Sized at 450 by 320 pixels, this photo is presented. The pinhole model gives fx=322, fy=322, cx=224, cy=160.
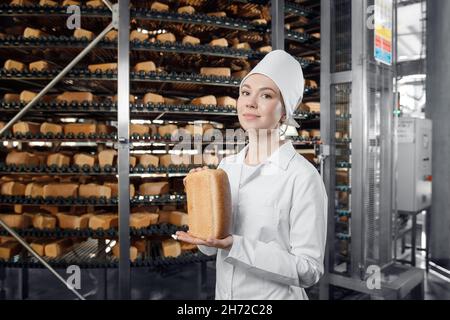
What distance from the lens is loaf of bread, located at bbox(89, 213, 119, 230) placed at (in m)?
2.54

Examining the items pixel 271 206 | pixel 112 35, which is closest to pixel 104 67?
pixel 112 35

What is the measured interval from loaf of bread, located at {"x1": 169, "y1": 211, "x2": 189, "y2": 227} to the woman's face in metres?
1.73

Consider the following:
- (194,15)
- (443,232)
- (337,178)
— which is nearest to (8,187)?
(194,15)

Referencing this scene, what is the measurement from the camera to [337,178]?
10.3 feet

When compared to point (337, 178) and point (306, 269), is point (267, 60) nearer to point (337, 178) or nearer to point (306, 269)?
point (306, 269)

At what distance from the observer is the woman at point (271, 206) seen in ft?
3.16

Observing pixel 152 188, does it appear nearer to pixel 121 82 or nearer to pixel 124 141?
pixel 124 141

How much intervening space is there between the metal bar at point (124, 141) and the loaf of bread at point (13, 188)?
0.89 metres

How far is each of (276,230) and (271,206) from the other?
0.08 m

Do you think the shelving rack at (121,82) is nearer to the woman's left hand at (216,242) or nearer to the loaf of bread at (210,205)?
the loaf of bread at (210,205)

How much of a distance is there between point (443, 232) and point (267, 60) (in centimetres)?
436

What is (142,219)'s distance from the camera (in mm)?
2547

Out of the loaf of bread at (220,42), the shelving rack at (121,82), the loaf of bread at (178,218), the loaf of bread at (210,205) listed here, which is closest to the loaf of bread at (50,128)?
the shelving rack at (121,82)

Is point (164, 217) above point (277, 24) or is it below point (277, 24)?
below
